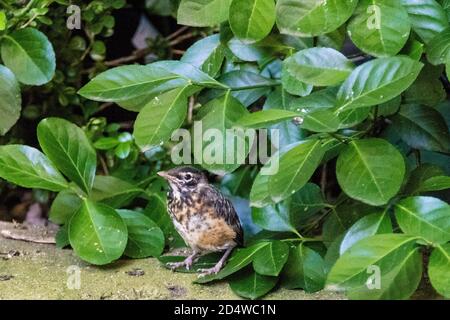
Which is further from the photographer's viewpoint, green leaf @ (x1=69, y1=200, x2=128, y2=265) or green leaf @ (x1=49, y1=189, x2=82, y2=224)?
green leaf @ (x1=49, y1=189, x2=82, y2=224)

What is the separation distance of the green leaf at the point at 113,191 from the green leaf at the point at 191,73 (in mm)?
753

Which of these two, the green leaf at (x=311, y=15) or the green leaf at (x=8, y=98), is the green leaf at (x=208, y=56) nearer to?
the green leaf at (x=311, y=15)

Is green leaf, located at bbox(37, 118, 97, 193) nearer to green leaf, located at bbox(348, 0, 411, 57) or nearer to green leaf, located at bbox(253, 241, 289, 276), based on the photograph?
green leaf, located at bbox(253, 241, 289, 276)

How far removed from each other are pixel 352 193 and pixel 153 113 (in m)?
0.79

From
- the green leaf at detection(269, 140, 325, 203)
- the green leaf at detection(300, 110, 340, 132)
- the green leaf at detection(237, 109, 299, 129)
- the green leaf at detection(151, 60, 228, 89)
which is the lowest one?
the green leaf at detection(269, 140, 325, 203)

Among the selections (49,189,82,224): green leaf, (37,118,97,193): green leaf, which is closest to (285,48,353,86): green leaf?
(37,118,97,193): green leaf

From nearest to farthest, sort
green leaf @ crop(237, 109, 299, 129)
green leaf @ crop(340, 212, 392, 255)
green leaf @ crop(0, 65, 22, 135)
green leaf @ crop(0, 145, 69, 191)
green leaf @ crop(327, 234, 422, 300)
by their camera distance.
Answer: green leaf @ crop(327, 234, 422, 300)
green leaf @ crop(237, 109, 299, 129)
green leaf @ crop(340, 212, 392, 255)
green leaf @ crop(0, 145, 69, 191)
green leaf @ crop(0, 65, 22, 135)

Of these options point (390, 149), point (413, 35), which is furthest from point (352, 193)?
point (413, 35)

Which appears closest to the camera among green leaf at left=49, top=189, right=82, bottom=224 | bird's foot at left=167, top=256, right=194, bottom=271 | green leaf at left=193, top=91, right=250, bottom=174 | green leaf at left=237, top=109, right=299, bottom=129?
green leaf at left=237, top=109, right=299, bottom=129

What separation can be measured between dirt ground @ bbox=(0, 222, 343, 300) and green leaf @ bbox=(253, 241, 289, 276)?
12 centimetres

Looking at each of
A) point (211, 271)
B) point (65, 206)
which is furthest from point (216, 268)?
point (65, 206)

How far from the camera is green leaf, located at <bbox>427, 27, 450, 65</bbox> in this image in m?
2.81

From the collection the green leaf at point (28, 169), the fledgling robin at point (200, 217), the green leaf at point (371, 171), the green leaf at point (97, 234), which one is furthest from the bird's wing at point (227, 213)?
the green leaf at point (371, 171)

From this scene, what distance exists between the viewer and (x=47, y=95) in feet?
13.8
